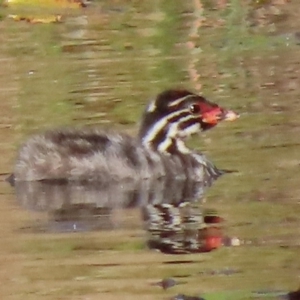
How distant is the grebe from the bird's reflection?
0.24ft

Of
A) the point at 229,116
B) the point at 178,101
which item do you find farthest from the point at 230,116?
the point at 178,101

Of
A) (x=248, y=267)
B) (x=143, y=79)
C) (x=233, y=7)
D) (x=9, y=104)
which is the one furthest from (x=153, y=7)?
(x=248, y=267)

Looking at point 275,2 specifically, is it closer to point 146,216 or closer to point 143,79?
point 143,79

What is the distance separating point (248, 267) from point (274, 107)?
4.22 meters

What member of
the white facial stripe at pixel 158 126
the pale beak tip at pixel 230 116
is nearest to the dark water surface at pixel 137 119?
the pale beak tip at pixel 230 116

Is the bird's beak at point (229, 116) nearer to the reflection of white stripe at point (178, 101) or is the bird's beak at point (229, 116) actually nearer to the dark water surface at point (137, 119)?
the dark water surface at point (137, 119)

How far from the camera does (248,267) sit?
26.4 feet

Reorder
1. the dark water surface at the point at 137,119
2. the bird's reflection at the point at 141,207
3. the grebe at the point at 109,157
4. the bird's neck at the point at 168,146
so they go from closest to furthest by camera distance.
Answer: the dark water surface at the point at 137,119
the bird's reflection at the point at 141,207
the grebe at the point at 109,157
the bird's neck at the point at 168,146

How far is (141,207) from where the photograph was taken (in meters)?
9.84

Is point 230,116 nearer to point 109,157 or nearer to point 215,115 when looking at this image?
point 215,115

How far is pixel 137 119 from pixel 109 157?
1549 millimetres

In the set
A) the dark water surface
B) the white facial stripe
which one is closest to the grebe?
the white facial stripe

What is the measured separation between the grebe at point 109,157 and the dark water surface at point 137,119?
217 millimetres

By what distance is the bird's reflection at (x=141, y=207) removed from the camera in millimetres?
8852
